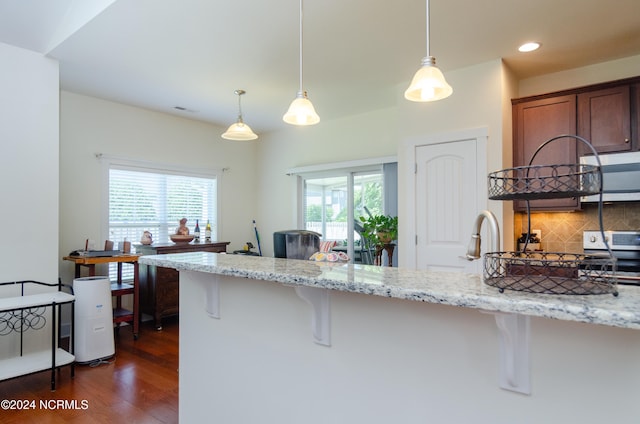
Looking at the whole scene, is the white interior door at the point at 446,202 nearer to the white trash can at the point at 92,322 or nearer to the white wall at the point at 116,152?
the white trash can at the point at 92,322

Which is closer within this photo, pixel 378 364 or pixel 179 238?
pixel 378 364

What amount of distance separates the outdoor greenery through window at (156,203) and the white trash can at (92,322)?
1230 mm

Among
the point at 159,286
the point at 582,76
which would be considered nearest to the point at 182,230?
the point at 159,286

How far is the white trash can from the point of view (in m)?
3.27

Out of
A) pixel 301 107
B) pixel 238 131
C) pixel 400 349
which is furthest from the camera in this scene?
pixel 238 131

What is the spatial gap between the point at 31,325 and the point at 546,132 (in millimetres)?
4813

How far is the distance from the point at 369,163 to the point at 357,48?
1923 mm

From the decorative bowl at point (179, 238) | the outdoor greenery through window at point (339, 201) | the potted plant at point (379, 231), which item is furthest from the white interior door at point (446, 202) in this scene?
the decorative bowl at point (179, 238)

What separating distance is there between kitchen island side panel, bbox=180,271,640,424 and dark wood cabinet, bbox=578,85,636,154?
2768mm

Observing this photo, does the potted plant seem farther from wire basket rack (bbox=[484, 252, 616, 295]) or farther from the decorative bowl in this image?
the decorative bowl

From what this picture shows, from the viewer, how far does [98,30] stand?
281cm

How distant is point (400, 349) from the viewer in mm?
1242

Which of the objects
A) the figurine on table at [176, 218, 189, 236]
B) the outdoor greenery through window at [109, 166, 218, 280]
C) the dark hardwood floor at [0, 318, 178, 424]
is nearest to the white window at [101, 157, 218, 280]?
the outdoor greenery through window at [109, 166, 218, 280]

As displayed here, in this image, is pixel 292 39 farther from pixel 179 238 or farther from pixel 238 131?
pixel 179 238
